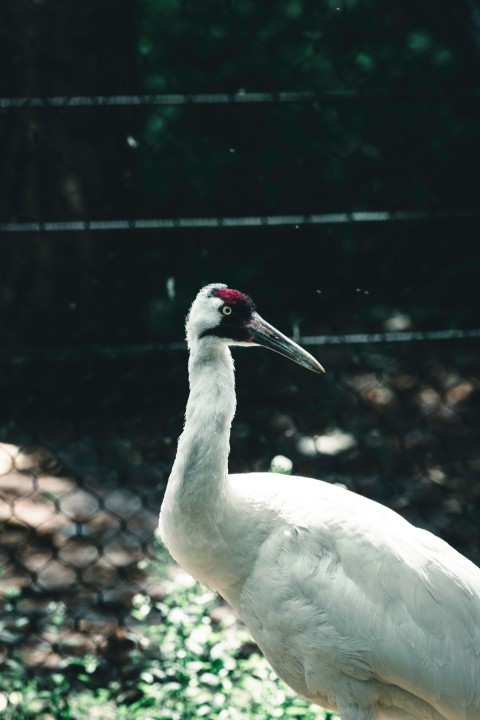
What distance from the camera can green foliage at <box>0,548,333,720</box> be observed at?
2.17 m

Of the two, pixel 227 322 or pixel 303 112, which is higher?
pixel 303 112

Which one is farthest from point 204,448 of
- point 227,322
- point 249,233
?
point 249,233

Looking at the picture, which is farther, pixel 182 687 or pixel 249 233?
pixel 249 233

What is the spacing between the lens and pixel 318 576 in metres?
1.79

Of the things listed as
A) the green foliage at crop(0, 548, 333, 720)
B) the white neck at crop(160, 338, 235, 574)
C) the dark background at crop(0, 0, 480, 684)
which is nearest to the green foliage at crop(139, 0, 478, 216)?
the dark background at crop(0, 0, 480, 684)

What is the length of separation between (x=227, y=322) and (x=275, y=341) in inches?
3.3

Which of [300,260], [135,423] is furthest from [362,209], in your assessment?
[135,423]

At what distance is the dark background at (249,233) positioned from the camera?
3.19 metres

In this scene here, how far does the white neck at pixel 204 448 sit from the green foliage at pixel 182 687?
1.42 ft

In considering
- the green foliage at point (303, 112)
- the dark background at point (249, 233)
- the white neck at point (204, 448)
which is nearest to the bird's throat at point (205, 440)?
the white neck at point (204, 448)

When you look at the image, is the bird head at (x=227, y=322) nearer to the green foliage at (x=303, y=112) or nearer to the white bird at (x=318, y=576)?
the white bird at (x=318, y=576)

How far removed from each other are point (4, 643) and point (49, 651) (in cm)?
9

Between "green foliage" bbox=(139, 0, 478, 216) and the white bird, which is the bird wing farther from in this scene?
"green foliage" bbox=(139, 0, 478, 216)

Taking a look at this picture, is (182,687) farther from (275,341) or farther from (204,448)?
(275,341)
